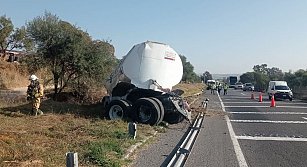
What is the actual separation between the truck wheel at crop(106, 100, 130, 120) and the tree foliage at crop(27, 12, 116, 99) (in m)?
6.86

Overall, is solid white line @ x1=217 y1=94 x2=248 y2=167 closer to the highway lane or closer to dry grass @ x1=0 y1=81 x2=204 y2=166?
the highway lane

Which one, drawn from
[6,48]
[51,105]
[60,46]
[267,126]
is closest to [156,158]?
[267,126]

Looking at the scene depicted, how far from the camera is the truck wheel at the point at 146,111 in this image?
539 inches

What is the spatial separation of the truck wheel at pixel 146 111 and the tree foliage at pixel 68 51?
7685 mm

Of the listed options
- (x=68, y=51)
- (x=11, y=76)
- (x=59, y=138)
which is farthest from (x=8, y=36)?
(x=59, y=138)

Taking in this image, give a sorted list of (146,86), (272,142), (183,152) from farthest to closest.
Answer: (146,86) < (272,142) < (183,152)

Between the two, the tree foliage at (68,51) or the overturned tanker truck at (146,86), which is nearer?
the overturned tanker truck at (146,86)

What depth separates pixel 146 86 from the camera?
50.2 ft

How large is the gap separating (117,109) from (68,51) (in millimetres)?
7331

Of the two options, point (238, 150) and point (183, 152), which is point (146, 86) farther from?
point (183, 152)

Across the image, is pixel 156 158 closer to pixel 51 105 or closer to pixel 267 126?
pixel 267 126

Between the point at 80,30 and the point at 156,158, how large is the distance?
593 inches

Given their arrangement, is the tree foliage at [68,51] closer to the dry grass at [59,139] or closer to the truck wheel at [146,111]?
the dry grass at [59,139]

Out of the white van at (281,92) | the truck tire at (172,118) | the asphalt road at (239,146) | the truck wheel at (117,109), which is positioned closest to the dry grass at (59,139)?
the truck wheel at (117,109)
